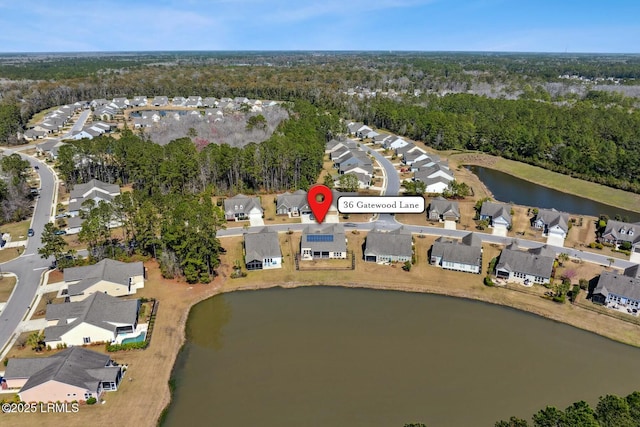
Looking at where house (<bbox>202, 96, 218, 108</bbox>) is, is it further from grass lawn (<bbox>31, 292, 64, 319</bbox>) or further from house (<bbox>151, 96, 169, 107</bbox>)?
grass lawn (<bbox>31, 292, 64, 319</bbox>)

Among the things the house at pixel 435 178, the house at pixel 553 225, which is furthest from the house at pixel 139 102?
the house at pixel 553 225

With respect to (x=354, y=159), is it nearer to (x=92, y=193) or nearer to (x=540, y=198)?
(x=540, y=198)

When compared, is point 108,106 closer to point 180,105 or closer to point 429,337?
point 180,105

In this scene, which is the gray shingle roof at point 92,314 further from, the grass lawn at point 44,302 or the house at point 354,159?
the house at point 354,159

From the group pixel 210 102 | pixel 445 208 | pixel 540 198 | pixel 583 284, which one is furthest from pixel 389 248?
pixel 210 102

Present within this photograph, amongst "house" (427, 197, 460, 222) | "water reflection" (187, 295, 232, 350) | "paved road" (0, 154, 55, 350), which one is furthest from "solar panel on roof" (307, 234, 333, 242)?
"paved road" (0, 154, 55, 350)

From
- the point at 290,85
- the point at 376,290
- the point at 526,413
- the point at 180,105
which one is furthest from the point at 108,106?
the point at 526,413
